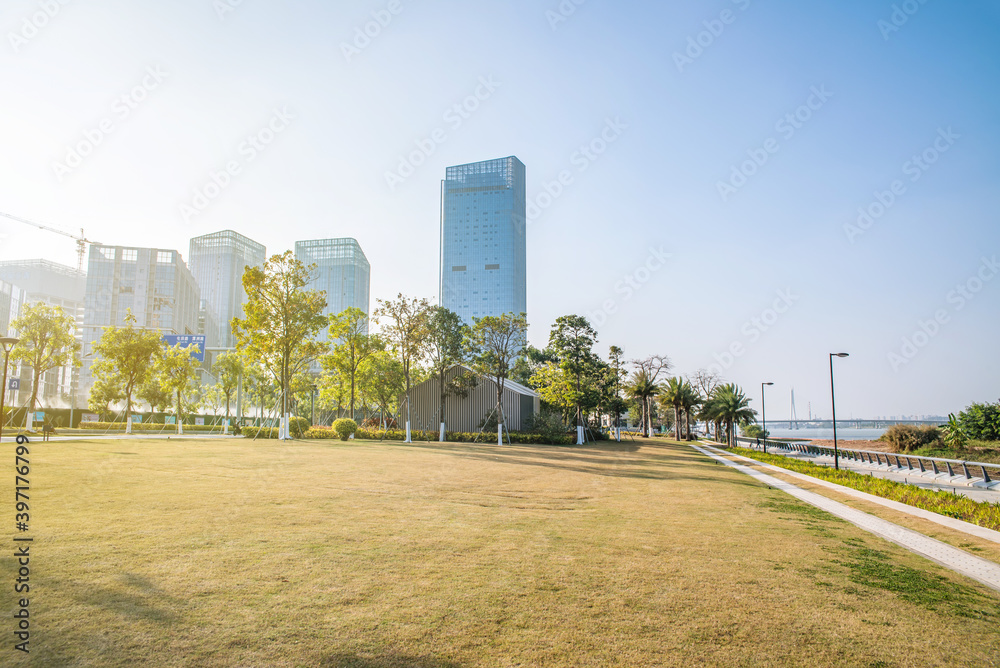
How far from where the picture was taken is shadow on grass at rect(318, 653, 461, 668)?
3.65m

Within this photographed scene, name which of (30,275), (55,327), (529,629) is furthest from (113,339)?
(30,275)

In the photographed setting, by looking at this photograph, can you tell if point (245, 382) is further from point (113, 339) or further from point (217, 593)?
point (217, 593)

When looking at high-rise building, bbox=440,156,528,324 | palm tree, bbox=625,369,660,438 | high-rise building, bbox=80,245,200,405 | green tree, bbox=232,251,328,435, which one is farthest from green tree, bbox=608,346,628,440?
high-rise building, bbox=440,156,528,324

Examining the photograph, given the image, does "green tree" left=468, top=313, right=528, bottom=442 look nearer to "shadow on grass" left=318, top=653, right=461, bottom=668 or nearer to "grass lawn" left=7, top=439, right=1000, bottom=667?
"grass lawn" left=7, top=439, right=1000, bottom=667

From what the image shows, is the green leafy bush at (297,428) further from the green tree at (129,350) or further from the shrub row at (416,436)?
the green tree at (129,350)

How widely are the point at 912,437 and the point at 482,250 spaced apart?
503 feet

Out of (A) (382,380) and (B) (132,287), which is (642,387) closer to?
(A) (382,380)

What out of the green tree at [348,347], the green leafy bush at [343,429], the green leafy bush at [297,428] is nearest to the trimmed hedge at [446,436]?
the green leafy bush at [297,428]

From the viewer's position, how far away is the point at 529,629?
437 centimetres

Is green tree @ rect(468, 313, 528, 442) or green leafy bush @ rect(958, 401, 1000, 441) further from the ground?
green tree @ rect(468, 313, 528, 442)

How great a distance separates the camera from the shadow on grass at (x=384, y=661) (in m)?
3.65

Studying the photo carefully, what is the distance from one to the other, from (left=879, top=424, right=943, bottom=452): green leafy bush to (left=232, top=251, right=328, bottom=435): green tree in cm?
4209

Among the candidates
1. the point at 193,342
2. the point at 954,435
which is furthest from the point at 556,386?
the point at 193,342

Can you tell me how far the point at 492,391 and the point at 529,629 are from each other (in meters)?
39.2
